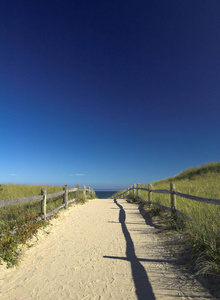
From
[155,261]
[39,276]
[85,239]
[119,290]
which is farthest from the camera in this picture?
[85,239]

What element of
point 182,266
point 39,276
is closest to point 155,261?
point 182,266

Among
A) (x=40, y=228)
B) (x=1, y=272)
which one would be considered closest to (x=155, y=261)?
(x=1, y=272)

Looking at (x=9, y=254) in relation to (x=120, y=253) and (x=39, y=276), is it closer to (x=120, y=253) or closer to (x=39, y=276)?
(x=39, y=276)

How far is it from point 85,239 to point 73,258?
4.56 feet

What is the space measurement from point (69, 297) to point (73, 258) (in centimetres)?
149

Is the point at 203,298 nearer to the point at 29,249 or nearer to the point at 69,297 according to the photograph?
the point at 69,297

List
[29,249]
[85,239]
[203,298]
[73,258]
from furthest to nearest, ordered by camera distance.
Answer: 1. [85,239]
2. [29,249]
3. [73,258]
4. [203,298]

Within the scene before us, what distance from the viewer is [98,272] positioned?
12.1 ft

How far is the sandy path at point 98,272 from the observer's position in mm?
3014

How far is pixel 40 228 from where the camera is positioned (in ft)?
20.7

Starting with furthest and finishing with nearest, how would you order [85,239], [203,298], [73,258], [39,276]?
[85,239] → [73,258] → [39,276] → [203,298]

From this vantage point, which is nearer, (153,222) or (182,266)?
(182,266)

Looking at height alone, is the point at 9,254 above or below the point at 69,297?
above

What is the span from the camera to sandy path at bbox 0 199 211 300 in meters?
3.01
